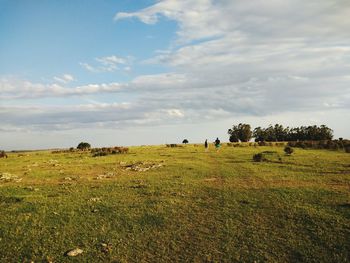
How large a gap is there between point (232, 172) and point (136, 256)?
20.5 m

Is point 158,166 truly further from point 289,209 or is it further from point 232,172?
point 289,209

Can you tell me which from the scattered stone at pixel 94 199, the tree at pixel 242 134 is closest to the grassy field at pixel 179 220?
the scattered stone at pixel 94 199

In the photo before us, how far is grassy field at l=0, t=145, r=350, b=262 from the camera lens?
40.8ft

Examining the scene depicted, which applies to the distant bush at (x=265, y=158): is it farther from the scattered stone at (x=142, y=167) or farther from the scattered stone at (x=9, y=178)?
the scattered stone at (x=9, y=178)

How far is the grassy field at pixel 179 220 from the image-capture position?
12430mm

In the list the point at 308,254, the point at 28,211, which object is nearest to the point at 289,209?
the point at 308,254

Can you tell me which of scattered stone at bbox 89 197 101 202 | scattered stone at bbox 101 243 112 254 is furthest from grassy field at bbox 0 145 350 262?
scattered stone at bbox 89 197 101 202

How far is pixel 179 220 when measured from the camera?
15977mm

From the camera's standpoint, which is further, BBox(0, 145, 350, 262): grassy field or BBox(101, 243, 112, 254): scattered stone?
BBox(101, 243, 112, 254): scattered stone

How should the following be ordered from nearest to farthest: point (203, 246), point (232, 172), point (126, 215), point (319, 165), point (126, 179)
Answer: point (203, 246) → point (126, 215) → point (126, 179) → point (232, 172) → point (319, 165)

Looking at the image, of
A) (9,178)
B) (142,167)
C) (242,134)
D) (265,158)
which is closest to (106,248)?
(9,178)

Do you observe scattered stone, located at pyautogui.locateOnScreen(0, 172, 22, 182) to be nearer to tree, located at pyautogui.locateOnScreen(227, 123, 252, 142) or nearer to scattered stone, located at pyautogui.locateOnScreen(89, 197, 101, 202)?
scattered stone, located at pyautogui.locateOnScreen(89, 197, 101, 202)

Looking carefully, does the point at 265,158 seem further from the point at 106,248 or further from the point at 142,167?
the point at 106,248

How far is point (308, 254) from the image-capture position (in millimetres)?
12281
